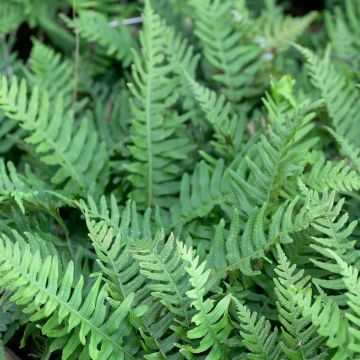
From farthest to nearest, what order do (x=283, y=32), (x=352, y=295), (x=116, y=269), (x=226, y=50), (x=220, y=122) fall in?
(x=283, y=32), (x=226, y=50), (x=220, y=122), (x=116, y=269), (x=352, y=295)

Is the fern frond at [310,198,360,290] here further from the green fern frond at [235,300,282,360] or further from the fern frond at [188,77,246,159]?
the fern frond at [188,77,246,159]

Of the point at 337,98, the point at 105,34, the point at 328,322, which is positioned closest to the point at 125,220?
the point at 328,322

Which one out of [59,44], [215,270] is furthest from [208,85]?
[215,270]

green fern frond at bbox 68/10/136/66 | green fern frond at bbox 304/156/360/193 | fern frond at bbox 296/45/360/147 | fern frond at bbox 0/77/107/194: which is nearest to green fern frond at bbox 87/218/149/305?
fern frond at bbox 0/77/107/194

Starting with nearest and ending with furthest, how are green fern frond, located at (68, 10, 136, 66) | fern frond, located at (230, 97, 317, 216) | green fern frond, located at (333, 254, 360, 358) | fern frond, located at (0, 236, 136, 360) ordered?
green fern frond, located at (333, 254, 360, 358) → fern frond, located at (0, 236, 136, 360) → fern frond, located at (230, 97, 317, 216) → green fern frond, located at (68, 10, 136, 66)

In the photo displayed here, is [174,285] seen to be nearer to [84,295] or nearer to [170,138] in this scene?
[84,295]

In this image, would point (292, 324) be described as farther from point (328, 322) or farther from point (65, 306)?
point (65, 306)
